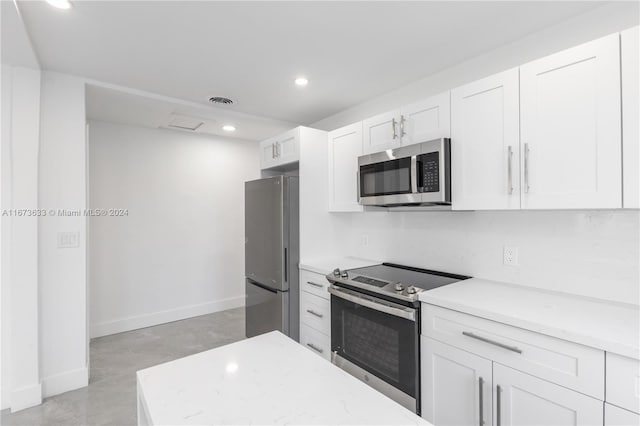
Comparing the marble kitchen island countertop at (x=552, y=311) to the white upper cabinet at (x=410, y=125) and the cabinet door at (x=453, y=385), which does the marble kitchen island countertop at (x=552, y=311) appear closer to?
the cabinet door at (x=453, y=385)

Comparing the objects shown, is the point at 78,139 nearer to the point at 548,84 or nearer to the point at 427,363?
the point at 427,363

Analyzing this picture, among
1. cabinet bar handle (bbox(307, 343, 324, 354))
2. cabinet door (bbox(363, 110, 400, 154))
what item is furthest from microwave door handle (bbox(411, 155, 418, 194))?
cabinet bar handle (bbox(307, 343, 324, 354))

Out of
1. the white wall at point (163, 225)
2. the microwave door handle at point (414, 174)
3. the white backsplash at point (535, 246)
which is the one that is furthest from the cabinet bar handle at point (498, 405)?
the white wall at point (163, 225)

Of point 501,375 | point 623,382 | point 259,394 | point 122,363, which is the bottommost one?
point 122,363

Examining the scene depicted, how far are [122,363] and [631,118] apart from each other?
392 cm

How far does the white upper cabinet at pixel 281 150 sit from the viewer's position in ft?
9.91

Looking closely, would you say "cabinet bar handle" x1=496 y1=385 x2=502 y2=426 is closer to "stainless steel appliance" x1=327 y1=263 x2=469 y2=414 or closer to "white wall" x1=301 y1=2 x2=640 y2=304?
"stainless steel appliance" x1=327 y1=263 x2=469 y2=414

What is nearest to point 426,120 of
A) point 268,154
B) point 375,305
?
point 375,305

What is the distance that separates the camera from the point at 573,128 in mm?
1502

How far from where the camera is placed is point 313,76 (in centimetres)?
256

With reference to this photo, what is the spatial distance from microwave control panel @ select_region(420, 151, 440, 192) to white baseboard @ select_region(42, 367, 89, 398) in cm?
296

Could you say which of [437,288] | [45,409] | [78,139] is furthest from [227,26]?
[45,409]

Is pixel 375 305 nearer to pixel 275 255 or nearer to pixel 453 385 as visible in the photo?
pixel 453 385

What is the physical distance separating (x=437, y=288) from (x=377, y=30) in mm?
1581
